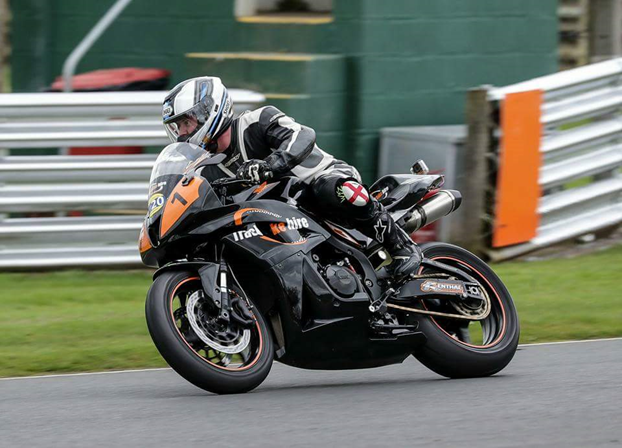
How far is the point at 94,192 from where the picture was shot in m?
9.99

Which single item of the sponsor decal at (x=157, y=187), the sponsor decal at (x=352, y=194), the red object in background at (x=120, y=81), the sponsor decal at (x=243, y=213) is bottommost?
the red object in background at (x=120, y=81)

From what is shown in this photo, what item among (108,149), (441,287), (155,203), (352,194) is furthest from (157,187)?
(108,149)

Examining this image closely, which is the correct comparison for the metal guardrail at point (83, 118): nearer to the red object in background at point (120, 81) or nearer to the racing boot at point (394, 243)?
the red object in background at point (120, 81)

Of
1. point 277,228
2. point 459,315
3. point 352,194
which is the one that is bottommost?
point 459,315

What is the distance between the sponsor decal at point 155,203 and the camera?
5850 millimetres

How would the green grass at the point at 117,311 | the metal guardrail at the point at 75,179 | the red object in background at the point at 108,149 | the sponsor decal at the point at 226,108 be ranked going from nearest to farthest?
the sponsor decal at the point at 226,108, the green grass at the point at 117,311, the metal guardrail at the point at 75,179, the red object in background at the point at 108,149

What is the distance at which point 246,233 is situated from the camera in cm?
596

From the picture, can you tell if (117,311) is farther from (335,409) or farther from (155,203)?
(335,409)

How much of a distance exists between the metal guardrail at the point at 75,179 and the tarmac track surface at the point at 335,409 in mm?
3222

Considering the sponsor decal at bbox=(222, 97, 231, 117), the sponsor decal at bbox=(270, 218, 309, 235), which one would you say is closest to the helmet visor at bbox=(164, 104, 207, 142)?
the sponsor decal at bbox=(222, 97, 231, 117)

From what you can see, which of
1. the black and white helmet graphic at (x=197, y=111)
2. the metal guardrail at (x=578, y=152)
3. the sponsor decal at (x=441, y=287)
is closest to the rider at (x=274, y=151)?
the black and white helmet graphic at (x=197, y=111)

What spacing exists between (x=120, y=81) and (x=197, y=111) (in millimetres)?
5971

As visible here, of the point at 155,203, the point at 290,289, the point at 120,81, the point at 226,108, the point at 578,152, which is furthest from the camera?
the point at 120,81

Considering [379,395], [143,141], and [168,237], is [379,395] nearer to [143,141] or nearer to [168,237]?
[168,237]
